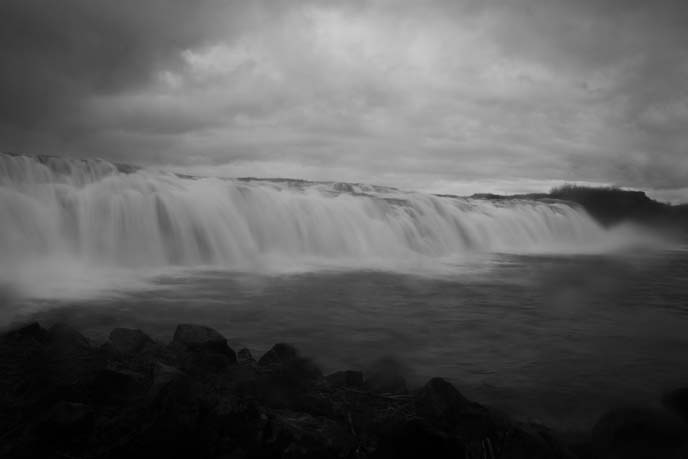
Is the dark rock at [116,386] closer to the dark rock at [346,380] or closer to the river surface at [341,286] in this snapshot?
the dark rock at [346,380]

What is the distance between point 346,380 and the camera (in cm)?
548

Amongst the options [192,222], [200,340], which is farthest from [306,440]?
[192,222]

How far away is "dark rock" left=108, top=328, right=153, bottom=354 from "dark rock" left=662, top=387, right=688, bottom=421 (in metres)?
6.72

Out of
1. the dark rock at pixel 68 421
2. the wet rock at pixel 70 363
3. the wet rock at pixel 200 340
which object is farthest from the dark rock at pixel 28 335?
the dark rock at pixel 68 421

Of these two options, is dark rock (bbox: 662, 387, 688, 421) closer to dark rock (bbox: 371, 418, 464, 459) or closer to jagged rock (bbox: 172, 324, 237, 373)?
dark rock (bbox: 371, 418, 464, 459)

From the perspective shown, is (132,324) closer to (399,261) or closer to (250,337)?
(250,337)

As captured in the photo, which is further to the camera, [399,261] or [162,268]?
[399,261]

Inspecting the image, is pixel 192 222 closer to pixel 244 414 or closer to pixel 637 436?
pixel 244 414

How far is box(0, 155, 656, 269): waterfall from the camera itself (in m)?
15.5

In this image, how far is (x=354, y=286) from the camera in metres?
14.6

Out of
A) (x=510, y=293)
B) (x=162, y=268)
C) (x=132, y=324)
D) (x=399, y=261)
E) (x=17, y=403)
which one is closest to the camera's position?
(x=17, y=403)

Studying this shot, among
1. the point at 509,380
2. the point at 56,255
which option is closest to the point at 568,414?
the point at 509,380

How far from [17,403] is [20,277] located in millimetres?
10318

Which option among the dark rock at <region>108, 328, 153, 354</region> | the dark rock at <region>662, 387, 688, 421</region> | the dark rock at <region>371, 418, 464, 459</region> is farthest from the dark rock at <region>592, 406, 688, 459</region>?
the dark rock at <region>108, 328, 153, 354</region>
